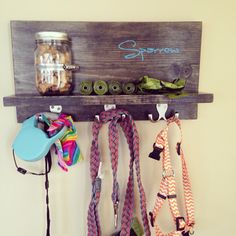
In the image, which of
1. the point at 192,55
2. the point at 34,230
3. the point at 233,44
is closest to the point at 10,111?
the point at 34,230

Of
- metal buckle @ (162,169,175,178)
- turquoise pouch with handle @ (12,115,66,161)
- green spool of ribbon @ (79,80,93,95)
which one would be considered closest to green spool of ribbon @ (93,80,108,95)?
green spool of ribbon @ (79,80,93,95)

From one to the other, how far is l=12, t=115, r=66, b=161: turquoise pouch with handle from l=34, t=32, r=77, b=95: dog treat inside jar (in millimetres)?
90

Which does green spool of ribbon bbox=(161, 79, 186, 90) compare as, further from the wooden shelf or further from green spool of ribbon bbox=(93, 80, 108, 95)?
green spool of ribbon bbox=(93, 80, 108, 95)

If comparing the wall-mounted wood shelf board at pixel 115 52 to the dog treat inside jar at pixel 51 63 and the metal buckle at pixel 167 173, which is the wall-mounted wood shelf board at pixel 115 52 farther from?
the metal buckle at pixel 167 173

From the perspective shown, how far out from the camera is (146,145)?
63 centimetres

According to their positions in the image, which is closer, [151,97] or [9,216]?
[151,97]

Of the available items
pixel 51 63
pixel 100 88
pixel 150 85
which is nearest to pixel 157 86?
pixel 150 85

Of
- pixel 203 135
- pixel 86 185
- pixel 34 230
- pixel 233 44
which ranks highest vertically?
pixel 233 44

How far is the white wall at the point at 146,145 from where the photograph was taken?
0.57m

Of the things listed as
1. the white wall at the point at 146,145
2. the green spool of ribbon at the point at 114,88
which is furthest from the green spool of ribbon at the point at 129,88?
the white wall at the point at 146,145

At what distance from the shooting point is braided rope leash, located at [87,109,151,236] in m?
0.57

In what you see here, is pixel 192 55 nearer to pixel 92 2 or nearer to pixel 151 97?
pixel 151 97

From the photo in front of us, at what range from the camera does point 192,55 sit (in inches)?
23.2

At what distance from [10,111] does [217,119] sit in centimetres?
54
